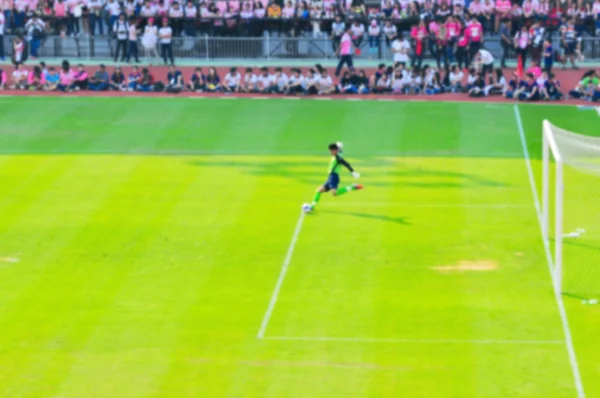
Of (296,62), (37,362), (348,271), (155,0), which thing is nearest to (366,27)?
(296,62)

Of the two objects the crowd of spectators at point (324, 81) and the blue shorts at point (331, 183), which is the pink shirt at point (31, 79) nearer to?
the crowd of spectators at point (324, 81)

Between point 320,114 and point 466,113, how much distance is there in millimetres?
5668

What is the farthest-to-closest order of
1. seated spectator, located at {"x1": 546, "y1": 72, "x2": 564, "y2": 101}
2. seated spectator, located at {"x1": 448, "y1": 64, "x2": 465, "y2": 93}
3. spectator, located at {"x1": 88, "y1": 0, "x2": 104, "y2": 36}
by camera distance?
spectator, located at {"x1": 88, "y1": 0, "x2": 104, "y2": 36} < seated spectator, located at {"x1": 448, "y1": 64, "x2": 465, "y2": 93} < seated spectator, located at {"x1": 546, "y1": 72, "x2": 564, "y2": 101}

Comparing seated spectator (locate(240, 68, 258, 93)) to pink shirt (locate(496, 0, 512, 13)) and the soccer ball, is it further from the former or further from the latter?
the soccer ball

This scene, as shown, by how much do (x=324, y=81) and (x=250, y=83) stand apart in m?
3.18

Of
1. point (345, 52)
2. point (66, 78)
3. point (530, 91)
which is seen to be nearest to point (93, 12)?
point (66, 78)

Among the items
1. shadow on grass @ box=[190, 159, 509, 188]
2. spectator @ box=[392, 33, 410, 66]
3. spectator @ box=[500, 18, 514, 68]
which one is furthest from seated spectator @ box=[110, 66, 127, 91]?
spectator @ box=[500, 18, 514, 68]

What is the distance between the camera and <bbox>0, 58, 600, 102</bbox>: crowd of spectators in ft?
168

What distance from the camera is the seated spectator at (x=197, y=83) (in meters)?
53.5

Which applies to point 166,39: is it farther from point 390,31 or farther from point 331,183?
point 331,183

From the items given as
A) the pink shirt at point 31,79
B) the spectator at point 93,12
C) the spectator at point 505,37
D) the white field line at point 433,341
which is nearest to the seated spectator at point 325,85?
the spectator at point 505,37

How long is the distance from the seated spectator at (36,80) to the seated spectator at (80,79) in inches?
53.0

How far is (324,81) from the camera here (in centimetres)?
5303

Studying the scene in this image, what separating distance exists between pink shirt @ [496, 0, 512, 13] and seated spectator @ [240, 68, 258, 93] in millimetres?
12244
